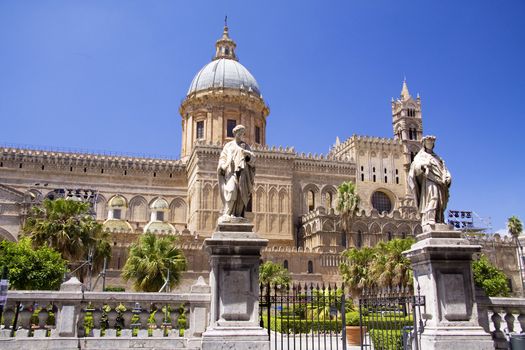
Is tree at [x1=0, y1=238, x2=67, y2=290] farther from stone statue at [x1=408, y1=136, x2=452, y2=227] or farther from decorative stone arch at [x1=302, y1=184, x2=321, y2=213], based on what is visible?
decorative stone arch at [x1=302, y1=184, x2=321, y2=213]

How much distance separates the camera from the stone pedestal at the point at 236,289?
28.6ft

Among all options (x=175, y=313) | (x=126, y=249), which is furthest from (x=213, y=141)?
(x=175, y=313)

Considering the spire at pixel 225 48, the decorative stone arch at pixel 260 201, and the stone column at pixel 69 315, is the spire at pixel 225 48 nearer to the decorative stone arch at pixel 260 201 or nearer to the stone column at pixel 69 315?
the decorative stone arch at pixel 260 201

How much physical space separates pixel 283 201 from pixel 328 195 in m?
7.69

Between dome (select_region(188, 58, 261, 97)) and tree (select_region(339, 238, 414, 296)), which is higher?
dome (select_region(188, 58, 261, 97))

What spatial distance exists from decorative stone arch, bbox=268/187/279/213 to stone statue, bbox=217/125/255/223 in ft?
152

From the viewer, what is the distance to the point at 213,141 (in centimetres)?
6003

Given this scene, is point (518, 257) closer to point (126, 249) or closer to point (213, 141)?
point (213, 141)

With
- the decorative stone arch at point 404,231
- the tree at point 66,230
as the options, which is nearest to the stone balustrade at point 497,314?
the tree at point 66,230

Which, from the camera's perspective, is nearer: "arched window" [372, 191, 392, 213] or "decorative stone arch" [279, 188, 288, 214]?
"decorative stone arch" [279, 188, 288, 214]

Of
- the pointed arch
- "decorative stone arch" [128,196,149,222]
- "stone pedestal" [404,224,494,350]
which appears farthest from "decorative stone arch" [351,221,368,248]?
"stone pedestal" [404,224,494,350]

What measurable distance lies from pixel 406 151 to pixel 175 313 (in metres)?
63.4

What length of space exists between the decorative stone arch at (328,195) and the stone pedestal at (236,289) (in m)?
52.5

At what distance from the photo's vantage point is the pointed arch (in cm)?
5894
